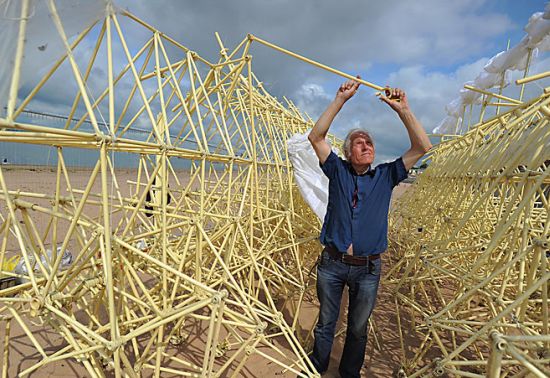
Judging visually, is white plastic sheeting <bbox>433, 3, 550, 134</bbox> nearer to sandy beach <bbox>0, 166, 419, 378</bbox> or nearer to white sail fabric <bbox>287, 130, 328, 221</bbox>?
white sail fabric <bbox>287, 130, 328, 221</bbox>

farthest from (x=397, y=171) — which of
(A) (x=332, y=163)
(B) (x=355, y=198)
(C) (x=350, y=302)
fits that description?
(C) (x=350, y=302)

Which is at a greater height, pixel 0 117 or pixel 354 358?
pixel 0 117

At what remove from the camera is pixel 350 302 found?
302cm

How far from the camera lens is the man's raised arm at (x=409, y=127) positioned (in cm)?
280

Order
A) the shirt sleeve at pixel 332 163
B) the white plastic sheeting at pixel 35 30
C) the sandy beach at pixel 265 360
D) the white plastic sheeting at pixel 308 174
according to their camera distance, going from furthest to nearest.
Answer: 1. the white plastic sheeting at pixel 308 174
2. the sandy beach at pixel 265 360
3. the shirt sleeve at pixel 332 163
4. the white plastic sheeting at pixel 35 30

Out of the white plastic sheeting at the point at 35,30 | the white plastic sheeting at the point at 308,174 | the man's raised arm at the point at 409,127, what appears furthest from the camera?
the white plastic sheeting at the point at 308,174

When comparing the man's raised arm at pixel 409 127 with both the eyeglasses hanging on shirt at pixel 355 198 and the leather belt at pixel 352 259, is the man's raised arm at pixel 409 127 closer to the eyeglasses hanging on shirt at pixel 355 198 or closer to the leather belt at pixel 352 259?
the eyeglasses hanging on shirt at pixel 355 198

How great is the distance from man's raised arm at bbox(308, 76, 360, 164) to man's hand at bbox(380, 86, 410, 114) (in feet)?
0.96

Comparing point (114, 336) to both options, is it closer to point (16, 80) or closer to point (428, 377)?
point (16, 80)

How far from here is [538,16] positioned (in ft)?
18.9

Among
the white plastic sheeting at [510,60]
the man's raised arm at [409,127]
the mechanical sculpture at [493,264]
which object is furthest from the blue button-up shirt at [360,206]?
the white plastic sheeting at [510,60]

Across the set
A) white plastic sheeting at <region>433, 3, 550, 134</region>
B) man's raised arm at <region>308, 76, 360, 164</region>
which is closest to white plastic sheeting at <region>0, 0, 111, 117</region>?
man's raised arm at <region>308, 76, 360, 164</region>

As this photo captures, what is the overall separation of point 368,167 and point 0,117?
107 inches

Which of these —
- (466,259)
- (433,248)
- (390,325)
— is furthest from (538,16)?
(390,325)
